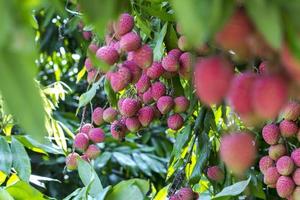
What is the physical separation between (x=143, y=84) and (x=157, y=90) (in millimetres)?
43

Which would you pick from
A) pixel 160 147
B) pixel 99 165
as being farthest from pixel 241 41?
pixel 160 147

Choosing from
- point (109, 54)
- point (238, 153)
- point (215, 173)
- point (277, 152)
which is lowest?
point (215, 173)

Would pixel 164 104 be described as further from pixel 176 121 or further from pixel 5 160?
pixel 5 160

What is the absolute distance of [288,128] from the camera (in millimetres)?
958

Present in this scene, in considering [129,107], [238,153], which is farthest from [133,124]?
[238,153]

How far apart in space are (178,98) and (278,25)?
0.82 metres

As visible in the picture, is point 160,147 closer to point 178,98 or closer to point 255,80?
point 178,98

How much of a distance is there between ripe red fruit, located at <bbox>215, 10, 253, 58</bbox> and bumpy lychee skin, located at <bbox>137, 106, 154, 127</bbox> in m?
0.76

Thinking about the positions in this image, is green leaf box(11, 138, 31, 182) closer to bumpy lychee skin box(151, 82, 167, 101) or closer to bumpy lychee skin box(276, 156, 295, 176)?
bumpy lychee skin box(151, 82, 167, 101)

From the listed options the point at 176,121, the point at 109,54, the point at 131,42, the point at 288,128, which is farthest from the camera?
the point at 176,121

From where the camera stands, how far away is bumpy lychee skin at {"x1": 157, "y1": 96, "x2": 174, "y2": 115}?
1.03m

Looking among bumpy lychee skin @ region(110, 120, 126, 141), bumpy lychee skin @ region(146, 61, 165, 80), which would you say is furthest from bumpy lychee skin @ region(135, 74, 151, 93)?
bumpy lychee skin @ region(110, 120, 126, 141)

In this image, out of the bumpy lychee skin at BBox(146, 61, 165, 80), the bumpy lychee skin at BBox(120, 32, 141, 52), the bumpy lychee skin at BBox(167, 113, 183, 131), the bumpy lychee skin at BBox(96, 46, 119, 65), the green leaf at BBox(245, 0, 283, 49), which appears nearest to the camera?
the green leaf at BBox(245, 0, 283, 49)

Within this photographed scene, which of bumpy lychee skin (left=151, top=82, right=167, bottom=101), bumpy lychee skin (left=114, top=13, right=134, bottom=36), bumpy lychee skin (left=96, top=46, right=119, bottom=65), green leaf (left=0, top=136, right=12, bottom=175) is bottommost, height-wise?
green leaf (left=0, top=136, right=12, bottom=175)
